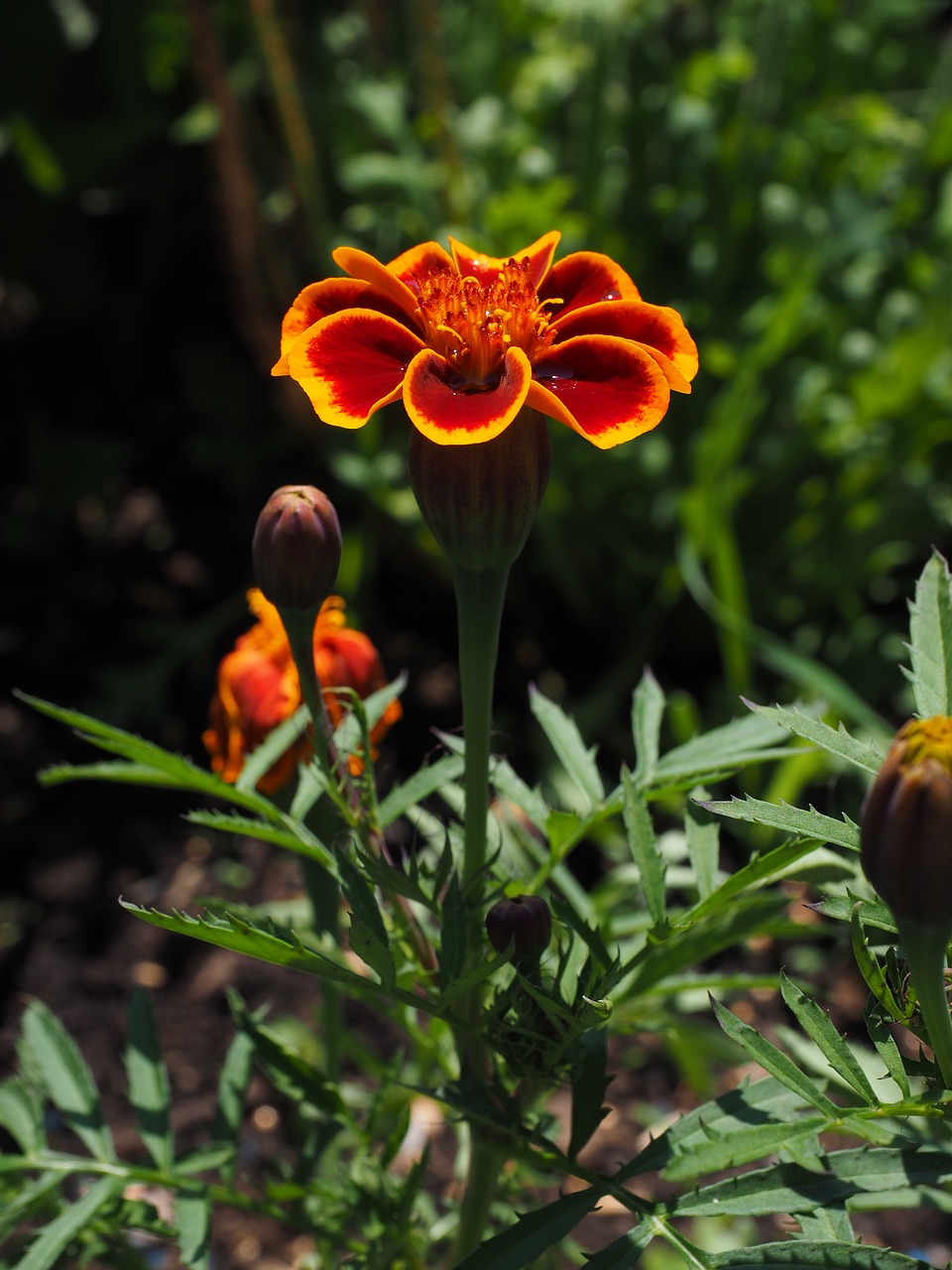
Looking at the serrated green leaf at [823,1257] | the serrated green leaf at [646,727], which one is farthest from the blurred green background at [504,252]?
the serrated green leaf at [823,1257]

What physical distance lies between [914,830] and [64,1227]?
66cm

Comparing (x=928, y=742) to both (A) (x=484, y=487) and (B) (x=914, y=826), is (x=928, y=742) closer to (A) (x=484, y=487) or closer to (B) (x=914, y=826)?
(B) (x=914, y=826)

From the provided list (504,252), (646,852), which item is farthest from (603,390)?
(504,252)

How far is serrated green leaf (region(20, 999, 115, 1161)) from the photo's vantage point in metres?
1.08

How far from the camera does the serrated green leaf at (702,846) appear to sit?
894 mm

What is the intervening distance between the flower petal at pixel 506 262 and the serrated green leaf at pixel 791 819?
34 centimetres

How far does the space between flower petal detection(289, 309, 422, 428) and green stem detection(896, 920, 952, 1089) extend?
0.37 metres

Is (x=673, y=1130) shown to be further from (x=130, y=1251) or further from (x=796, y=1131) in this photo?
(x=130, y=1251)

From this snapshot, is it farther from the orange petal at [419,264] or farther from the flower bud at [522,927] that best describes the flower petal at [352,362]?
the flower bud at [522,927]

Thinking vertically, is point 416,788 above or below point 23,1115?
above

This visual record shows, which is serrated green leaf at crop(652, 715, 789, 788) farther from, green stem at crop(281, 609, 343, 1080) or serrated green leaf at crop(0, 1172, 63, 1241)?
serrated green leaf at crop(0, 1172, 63, 1241)

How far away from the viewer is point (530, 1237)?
2.62 feet

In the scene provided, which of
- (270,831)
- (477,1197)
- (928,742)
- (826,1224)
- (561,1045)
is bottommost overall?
(477,1197)

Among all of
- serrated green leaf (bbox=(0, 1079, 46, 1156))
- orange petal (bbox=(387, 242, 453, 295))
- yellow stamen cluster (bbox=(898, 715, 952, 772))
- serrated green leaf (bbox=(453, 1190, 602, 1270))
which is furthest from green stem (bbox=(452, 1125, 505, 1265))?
orange petal (bbox=(387, 242, 453, 295))
